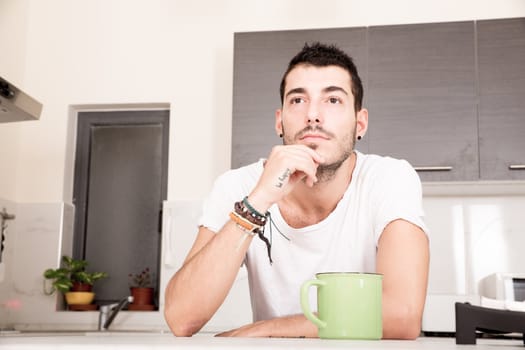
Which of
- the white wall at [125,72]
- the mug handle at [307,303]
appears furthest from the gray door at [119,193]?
the mug handle at [307,303]

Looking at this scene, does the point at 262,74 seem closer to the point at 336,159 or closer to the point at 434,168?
the point at 434,168

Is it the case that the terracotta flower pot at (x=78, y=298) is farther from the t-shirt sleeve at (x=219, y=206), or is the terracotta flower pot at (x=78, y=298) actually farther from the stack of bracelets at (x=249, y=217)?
the stack of bracelets at (x=249, y=217)

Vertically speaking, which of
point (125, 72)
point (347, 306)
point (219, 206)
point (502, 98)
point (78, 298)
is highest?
point (125, 72)

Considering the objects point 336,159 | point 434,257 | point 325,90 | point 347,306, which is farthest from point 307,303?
point 434,257

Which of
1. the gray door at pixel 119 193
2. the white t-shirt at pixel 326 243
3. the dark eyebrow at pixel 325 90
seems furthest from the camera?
the gray door at pixel 119 193

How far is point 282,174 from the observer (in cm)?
156

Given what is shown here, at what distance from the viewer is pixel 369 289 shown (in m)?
1.03

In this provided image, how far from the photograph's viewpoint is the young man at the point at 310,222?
59.4 inches

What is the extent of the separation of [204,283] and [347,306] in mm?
646

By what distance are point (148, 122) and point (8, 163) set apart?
2.63ft

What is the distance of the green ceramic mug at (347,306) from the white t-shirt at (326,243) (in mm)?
686

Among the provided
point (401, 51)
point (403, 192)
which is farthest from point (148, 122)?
point (403, 192)

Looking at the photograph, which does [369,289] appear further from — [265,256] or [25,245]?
[25,245]

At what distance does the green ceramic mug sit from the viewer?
3.29 ft
